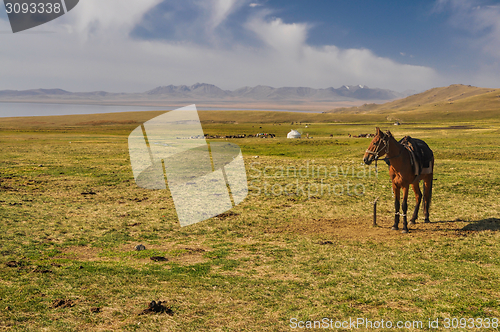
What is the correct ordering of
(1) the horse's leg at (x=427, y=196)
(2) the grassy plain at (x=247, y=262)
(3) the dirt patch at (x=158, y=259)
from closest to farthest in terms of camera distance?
(2) the grassy plain at (x=247, y=262) < (3) the dirt patch at (x=158, y=259) < (1) the horse's leg at (x=427, y=196)

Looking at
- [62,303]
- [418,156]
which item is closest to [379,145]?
[418,156]

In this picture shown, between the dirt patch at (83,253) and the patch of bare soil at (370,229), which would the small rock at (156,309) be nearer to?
the dirt patch at (83,253)

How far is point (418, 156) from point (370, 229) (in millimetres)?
3322

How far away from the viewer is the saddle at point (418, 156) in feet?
36.6

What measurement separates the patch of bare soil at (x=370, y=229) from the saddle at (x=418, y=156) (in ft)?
7.26

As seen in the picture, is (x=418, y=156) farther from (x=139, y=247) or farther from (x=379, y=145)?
(x=139, y=247)

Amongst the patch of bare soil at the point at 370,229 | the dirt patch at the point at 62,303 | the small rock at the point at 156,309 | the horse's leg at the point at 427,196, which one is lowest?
the patch of bare soil at the point at 370,229

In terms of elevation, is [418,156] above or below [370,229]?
above

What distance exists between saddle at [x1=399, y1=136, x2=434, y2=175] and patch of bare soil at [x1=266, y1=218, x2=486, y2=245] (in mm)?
2213

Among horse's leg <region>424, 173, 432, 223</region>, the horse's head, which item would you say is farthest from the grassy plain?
the horse's head

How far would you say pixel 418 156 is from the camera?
11328mm

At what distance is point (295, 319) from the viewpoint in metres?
6.04

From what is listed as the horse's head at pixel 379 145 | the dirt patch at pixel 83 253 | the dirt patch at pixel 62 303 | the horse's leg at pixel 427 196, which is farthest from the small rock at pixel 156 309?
the horse's leg at pixel 427 196

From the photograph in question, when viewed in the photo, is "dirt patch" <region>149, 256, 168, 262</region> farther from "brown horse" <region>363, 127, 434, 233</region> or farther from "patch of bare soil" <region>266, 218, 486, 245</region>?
"brown horse" <region>363, 127, 434, 233</region>
